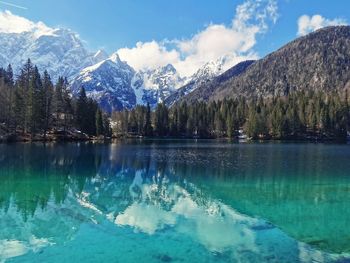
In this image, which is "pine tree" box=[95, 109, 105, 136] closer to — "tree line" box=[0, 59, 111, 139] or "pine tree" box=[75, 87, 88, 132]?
"tree line" box=[0, 59, 111, 139]

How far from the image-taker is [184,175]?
54656mm

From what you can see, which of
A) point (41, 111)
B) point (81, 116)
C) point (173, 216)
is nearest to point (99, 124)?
point (81, 116)

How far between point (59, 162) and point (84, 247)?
48.9 m

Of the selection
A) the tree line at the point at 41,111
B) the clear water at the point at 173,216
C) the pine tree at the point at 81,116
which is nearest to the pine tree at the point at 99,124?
the tree line at the point at 41,111

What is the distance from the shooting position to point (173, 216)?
99.6ft

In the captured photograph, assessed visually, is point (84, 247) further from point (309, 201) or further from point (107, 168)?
point (107, 168)

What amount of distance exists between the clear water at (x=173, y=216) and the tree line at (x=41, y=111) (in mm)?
82948

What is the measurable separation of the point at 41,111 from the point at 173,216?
11836 centimetres

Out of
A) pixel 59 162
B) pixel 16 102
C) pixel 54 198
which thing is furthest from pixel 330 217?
pixel 16 102

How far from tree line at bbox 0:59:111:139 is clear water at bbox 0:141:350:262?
8295 cm

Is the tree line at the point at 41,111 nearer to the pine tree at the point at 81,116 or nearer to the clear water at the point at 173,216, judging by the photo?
the pine tree at the point at 81,116

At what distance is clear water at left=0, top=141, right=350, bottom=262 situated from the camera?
2148 centimetres

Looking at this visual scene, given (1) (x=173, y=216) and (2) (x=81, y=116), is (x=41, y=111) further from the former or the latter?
(1) (x=173, y=216)

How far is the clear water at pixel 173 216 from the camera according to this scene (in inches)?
846
